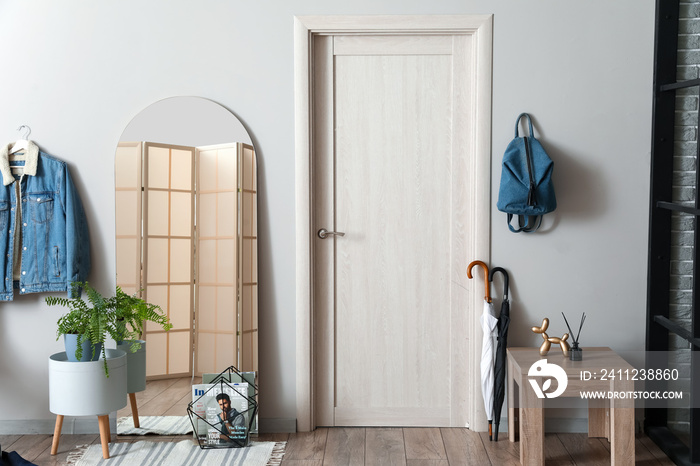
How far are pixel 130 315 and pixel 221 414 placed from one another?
0.60 metres

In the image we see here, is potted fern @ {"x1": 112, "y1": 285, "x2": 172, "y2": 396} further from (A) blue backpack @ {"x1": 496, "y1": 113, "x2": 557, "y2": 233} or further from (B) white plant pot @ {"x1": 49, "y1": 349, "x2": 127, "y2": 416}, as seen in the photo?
(A) blue backpack @ {"x1": 496, "y1": 113, "x2": 557, "y2": 233}

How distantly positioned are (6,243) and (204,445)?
130 centimetres

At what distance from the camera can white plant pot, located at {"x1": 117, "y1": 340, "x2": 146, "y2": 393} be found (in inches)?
114

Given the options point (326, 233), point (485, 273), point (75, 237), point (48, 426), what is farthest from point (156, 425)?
point (485, 273)

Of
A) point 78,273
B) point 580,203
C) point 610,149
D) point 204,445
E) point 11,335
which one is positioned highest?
point 610,149

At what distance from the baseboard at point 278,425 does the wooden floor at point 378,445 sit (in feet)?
0.14

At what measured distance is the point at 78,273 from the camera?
9.57 ft

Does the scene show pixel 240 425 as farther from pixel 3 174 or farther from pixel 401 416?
pixel 3 174

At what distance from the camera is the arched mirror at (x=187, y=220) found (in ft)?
9.59

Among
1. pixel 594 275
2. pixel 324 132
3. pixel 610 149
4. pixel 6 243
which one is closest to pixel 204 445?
pixel 6 243

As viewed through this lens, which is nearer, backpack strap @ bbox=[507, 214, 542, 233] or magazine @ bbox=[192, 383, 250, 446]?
magazine @ bbox=[192, 383, 250, 446]

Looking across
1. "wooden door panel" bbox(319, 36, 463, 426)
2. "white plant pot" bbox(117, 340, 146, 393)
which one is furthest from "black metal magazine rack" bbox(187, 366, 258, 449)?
"wooden door panel" bbox(319, 36, 463, 426)

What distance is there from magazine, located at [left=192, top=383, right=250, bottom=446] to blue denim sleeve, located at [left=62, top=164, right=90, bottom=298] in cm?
76

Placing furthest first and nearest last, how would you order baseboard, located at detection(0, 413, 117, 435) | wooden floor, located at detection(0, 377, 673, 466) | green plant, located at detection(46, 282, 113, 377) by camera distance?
baseboard, located at detection(0, 413, 117, 435) → wooden floor, located at detection(0, 377, 673, 466) → green plant, located at detection(46, 282, 113, 377)
